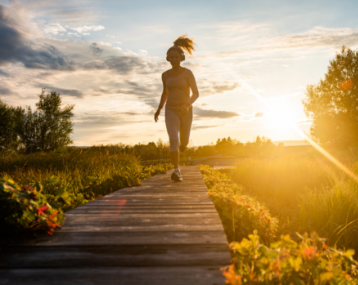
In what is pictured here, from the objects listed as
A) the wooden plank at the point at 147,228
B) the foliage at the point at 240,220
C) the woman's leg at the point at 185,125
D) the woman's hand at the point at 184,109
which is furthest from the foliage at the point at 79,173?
the foliage at the point at 240,220

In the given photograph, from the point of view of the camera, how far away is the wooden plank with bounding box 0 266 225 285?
1.32 metres

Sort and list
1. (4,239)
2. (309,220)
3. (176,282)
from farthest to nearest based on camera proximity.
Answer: (309,220) → (4,239) → (176,282)

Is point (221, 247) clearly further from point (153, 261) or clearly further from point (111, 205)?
point (111, 205)

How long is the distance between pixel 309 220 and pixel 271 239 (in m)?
1.96

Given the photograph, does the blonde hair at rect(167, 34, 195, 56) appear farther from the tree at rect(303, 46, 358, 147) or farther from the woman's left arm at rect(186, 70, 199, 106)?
the tree at rect(303, 46, 358, 147)

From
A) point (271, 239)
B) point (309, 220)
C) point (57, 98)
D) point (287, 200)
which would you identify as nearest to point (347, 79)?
point (287, 200)

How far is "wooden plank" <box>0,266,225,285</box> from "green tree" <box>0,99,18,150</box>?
30043 millimetres

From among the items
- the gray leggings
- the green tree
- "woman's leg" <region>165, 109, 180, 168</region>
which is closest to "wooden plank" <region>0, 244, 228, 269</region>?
"woman's leg" <region>165, 109, 180, 168</region>

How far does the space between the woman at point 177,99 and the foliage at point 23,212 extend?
306 centimetres

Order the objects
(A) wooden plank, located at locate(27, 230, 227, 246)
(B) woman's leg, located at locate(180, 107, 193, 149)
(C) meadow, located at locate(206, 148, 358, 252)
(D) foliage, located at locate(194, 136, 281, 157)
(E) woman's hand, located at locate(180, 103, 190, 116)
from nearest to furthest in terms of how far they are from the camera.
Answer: (A) wooden plank, located at locate(27, 230, 227, 246), (C) meadow, located at locate(206, 148, 358, 252), (E) woman's hand, located at locate(180, 103, 190, 116), (B) woman's leg, located at locate(180, 107, 193, 149), (D) foliage, located at locate(194, 136, 281, 157)

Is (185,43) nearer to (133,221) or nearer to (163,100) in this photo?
(163,100)

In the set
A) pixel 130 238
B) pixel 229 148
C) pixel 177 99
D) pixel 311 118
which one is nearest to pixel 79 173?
pixel 177 99

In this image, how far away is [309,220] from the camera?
442cm

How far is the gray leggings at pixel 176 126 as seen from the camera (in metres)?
4.89
